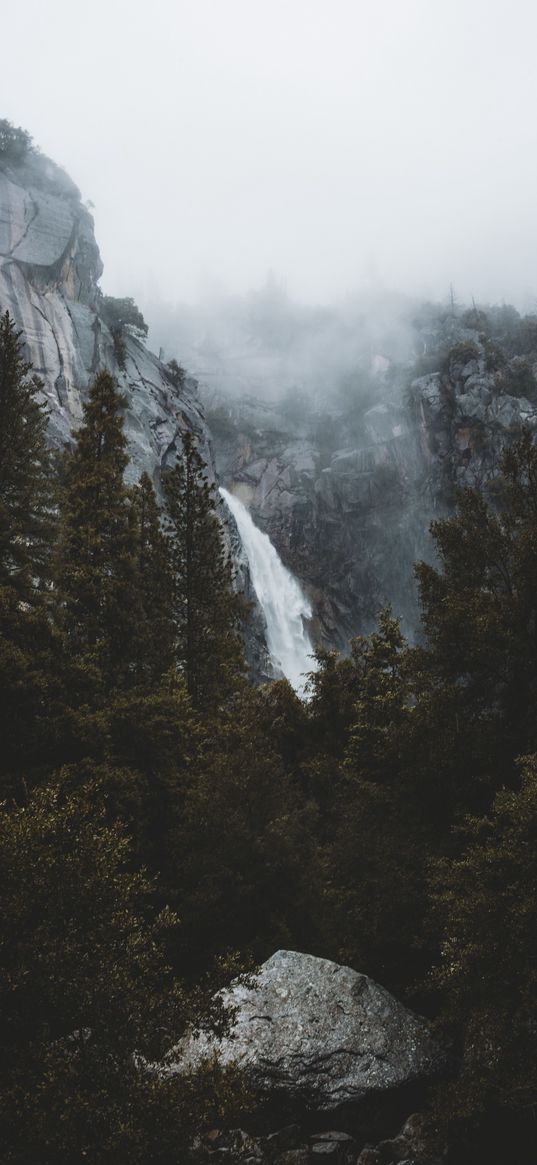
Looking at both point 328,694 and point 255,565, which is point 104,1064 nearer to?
point 328,694

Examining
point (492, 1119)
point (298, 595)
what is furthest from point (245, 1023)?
point (298, 595)

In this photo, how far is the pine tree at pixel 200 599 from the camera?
24438mm

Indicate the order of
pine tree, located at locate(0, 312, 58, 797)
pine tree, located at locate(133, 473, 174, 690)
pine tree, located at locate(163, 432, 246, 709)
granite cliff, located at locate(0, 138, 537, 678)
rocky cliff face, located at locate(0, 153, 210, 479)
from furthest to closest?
granite cliff, located at locate(0, 138, 537, 678) < rocky cliff face, located at locate(0, 153, 210, 479) < pine tree, located at locate(163, 432, 246, 709) < pine tree, located at locate(133, 473, 174, 690) < pine tree, located at locate(0, 312, 58, 797)

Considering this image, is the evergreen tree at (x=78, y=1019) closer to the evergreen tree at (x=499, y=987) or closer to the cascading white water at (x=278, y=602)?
the evergreen tree at (x=499, y=987)

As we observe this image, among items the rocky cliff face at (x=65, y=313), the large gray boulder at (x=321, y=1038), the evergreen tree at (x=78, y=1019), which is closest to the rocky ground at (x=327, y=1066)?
the large gray boulder at (x=321, y=1038)

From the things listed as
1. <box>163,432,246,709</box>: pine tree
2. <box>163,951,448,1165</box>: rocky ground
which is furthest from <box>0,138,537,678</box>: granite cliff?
<box>163,951,448,1165</box>: rocky ground

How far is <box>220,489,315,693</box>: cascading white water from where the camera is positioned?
64312 mm

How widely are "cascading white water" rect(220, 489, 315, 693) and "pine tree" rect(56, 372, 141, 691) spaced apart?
138 ft

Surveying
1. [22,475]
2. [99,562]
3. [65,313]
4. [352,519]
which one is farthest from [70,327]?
[352,519]

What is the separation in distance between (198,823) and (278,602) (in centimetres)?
5546

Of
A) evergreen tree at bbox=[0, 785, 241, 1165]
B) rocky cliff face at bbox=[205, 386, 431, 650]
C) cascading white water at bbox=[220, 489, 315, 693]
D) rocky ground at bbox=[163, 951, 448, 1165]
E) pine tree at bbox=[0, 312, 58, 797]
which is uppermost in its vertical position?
rocky cliff face at bbox=[205, 386, 431, 650]

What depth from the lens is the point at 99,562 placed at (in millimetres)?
18094

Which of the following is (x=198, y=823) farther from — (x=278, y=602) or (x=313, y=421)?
(x=313, y=421)

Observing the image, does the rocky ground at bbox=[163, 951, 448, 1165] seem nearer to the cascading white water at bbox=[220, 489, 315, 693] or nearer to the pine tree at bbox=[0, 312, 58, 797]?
the pine tree at bbox=[0, 312, 58, 797]
